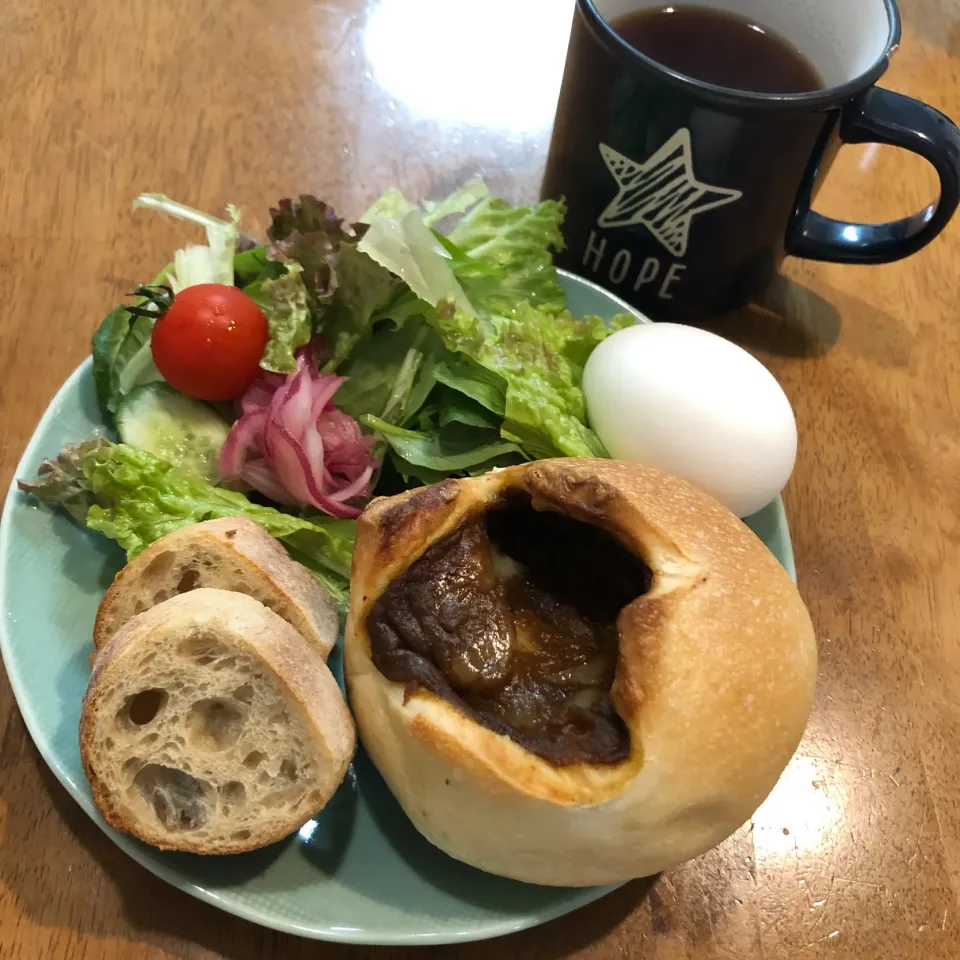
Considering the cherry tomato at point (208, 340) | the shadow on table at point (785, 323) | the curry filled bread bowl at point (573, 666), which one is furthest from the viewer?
the shadow on table at point (785, 323)

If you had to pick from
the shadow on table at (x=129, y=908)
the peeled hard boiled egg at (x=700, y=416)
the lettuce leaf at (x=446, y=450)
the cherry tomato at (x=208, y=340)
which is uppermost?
the peeled hard boiled egg at (x=700, y=416)

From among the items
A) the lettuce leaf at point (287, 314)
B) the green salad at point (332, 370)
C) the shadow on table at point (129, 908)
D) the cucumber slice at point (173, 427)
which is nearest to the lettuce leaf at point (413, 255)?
the green salad at point (332, 370)

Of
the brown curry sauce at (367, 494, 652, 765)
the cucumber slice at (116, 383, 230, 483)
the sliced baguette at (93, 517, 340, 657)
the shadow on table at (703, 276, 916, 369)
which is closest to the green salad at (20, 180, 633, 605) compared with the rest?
the cucumber slice at (116, 383, 230, 483)

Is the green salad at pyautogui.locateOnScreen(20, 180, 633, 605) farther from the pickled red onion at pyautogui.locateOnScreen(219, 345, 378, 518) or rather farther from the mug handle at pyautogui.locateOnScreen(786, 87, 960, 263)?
the mug handle at pyautogui.locateOnScreen(786, 87, 960, 263)

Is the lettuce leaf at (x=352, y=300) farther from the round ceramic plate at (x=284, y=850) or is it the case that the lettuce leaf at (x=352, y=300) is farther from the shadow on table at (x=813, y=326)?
the shadow on table at (x=813, y=326)

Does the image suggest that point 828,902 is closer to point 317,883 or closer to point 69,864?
point 317,883

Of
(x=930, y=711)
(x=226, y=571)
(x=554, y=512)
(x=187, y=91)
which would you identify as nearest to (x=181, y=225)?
(x=187, y=91)
